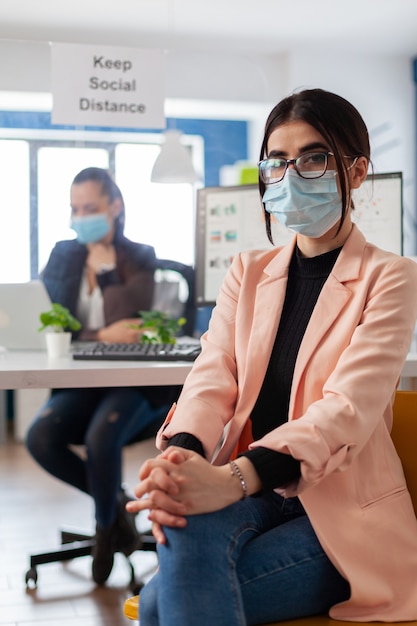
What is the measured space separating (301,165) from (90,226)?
2001mm

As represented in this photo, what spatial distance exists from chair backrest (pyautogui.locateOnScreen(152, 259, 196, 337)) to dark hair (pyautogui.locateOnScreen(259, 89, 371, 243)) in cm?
192

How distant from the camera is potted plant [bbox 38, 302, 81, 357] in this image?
262cm

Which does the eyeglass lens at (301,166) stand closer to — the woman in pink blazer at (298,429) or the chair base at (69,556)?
the woman in pink blazer at (298,429)

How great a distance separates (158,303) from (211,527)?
301 centimetres

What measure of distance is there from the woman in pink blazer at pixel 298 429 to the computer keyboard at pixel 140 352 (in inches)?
26.6

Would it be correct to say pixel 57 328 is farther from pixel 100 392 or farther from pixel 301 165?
pixel 301 165

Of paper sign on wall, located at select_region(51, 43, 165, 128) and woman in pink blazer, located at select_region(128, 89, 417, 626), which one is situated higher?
paper sign on wall, located at select_region(51, 43, 165, 128)

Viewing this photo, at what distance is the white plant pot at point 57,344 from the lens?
261cm

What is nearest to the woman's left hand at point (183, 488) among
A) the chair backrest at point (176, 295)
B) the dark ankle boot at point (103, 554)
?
the dark ankle boot at point (103, 554)

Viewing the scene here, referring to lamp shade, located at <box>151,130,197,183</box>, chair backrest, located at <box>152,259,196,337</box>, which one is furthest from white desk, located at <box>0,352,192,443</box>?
lamp shade, located at <box>151,130,197,183</box>

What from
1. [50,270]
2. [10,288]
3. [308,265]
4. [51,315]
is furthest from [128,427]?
[308,265]

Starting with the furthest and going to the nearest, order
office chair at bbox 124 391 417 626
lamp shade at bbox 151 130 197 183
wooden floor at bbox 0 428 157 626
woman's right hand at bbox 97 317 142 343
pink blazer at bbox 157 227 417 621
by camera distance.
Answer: lamp shade at bbox 151 130 197 183 < woman's right hand at bbox 97 317 142 343 < wooden floor at bbox 0 428 157 626 < office chair at bbox 124 391 417 626 < pink blazer at bbox 157 227 417 621

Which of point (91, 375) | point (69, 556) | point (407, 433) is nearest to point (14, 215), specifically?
point (69, 556)

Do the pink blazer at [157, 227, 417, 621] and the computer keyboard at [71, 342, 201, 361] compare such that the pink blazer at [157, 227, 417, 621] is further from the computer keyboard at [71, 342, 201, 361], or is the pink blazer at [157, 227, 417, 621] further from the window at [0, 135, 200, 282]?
the window at [0, 135, 200, 282]
